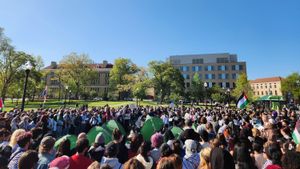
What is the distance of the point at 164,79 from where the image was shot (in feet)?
191

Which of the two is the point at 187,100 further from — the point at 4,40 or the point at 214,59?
the point at 4,40

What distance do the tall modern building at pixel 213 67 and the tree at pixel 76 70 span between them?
1641 inches

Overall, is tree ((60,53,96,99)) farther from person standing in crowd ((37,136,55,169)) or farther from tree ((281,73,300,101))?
tree ((281,73,300,101))

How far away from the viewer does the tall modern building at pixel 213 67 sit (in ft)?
283

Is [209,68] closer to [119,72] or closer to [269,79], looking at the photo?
[119,72]

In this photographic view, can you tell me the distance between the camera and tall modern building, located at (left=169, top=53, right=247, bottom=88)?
86188mm

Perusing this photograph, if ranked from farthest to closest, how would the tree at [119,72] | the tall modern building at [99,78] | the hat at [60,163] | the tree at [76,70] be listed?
the tall modern building at [99,78], the tree at [119,72], the tree at [76,70], the hat at [60,163]

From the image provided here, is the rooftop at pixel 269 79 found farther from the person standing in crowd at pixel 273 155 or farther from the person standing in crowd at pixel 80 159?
the person standing in crowd at pixel 80 159

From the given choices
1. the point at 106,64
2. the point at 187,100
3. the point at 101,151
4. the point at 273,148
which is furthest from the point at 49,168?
the point at 106,64

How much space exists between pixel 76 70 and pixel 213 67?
190ft

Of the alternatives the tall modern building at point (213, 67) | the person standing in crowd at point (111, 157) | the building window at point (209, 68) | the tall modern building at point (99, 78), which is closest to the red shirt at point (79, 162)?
the person standing in crowd at point (111, 157)

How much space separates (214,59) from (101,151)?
90757 millimetres

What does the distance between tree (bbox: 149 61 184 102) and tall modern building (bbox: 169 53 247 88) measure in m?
31.2

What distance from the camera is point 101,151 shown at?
186 inches
